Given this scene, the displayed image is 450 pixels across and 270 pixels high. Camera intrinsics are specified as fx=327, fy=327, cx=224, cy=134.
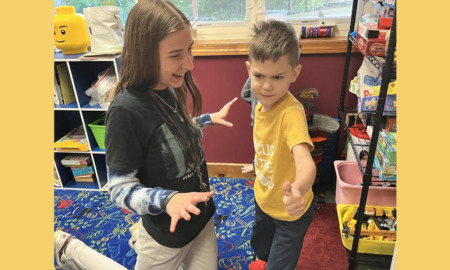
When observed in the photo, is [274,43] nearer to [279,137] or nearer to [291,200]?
[279,137]

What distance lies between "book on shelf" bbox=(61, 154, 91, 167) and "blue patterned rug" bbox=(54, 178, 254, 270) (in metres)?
0.21

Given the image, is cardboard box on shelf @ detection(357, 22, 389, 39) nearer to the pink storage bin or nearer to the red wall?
the red wall

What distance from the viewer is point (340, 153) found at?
230 centimetres

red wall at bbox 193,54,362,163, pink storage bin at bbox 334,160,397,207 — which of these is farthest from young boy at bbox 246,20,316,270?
red wall at bbox 193,54,362,163

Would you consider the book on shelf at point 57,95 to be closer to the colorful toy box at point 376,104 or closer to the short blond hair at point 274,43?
the short blond hair at point 274,43

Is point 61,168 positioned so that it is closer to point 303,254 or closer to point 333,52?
point 303,254

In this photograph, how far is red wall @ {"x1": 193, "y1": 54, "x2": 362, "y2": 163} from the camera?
2.09 metres

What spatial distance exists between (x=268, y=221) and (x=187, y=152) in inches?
19.1

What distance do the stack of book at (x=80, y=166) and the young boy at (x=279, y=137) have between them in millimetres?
1668

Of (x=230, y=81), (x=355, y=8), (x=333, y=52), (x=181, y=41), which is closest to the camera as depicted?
(x=181, y=41)

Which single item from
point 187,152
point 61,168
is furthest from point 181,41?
point 61,168

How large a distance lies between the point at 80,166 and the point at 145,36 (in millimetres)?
1885

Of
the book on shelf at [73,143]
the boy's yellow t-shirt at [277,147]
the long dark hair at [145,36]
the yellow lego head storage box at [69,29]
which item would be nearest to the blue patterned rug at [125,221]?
the book on shelf at [73,143]

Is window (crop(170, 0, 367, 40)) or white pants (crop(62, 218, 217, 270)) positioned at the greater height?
window (crop(170, 0, 367, 40))
